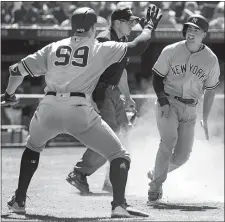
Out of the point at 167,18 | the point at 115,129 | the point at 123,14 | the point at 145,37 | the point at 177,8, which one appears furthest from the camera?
the point at 177,8

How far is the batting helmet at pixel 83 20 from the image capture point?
5.70m

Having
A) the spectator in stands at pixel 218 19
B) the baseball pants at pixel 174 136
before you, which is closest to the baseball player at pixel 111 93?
the baseball pants at pixel 174 136

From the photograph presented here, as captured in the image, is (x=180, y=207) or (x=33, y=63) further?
(x=180, y=207)

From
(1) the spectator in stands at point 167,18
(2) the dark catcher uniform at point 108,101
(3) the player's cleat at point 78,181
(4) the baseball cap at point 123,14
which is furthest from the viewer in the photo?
(1) the spectator in stands at point 167,18

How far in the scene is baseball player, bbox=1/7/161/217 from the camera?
18.6ft

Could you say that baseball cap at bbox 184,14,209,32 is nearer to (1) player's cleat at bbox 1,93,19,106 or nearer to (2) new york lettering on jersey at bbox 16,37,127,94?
(2) new york lettering on jersey at bbox 16,37,127,94

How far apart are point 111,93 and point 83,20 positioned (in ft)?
6.60

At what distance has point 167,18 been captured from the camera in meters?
16.0

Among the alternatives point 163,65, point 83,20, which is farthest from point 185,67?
point 83,20

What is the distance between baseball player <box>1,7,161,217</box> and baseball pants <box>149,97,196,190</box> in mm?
1260

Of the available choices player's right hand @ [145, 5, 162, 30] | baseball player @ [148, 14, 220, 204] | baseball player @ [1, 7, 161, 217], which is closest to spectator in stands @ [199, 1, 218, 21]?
baseball player @ [148, 14, 220, 204]

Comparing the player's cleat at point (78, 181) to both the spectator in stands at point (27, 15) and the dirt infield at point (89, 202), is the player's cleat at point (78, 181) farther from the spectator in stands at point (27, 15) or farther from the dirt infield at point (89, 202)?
the spectator in stands at point (27, 15)

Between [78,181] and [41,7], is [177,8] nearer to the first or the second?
[41,7]

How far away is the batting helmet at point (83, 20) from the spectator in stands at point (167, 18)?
1001 cm
